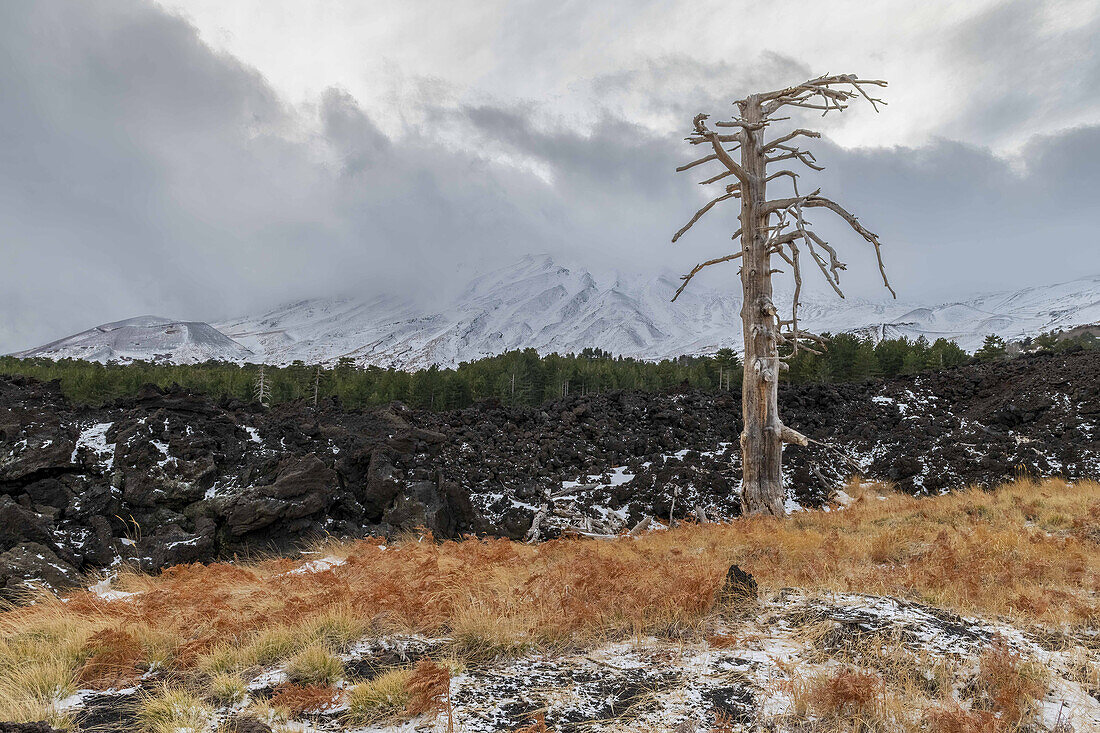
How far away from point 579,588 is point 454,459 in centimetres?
1475

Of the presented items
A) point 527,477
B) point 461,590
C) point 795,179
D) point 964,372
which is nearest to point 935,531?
point 461,590

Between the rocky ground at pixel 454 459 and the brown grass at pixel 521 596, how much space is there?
612cm

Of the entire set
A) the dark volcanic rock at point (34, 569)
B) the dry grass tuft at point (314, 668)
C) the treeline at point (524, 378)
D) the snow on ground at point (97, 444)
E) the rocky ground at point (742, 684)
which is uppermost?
the treeline at point (524, 378)

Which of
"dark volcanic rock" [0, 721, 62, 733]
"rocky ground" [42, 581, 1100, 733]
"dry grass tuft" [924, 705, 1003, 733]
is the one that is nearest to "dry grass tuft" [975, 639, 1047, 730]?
"rocky ground" [42, 581, 1100, 733]

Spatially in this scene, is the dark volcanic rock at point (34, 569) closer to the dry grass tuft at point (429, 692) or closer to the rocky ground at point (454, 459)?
the rocky ground at point (454, 459)

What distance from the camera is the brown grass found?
12.8ft

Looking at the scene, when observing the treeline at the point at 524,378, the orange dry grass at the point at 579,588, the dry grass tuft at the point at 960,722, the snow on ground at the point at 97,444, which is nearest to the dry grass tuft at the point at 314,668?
the orange dry grass at the point at 579,588

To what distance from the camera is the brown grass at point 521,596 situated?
3916 millimetres

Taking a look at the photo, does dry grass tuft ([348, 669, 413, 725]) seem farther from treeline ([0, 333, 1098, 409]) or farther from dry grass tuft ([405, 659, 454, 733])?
treeline ([0, 333, 1098, 409])

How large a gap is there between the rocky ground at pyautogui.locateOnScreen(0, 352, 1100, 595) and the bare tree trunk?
8.35ft

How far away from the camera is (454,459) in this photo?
62.6ft

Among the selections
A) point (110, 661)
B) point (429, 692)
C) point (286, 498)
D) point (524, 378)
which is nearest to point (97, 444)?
point (286, 498)

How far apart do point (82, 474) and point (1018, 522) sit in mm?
20334

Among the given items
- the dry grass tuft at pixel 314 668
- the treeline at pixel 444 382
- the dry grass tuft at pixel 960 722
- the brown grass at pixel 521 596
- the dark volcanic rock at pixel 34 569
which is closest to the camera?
the dry grass tuft at pixel 960 722
